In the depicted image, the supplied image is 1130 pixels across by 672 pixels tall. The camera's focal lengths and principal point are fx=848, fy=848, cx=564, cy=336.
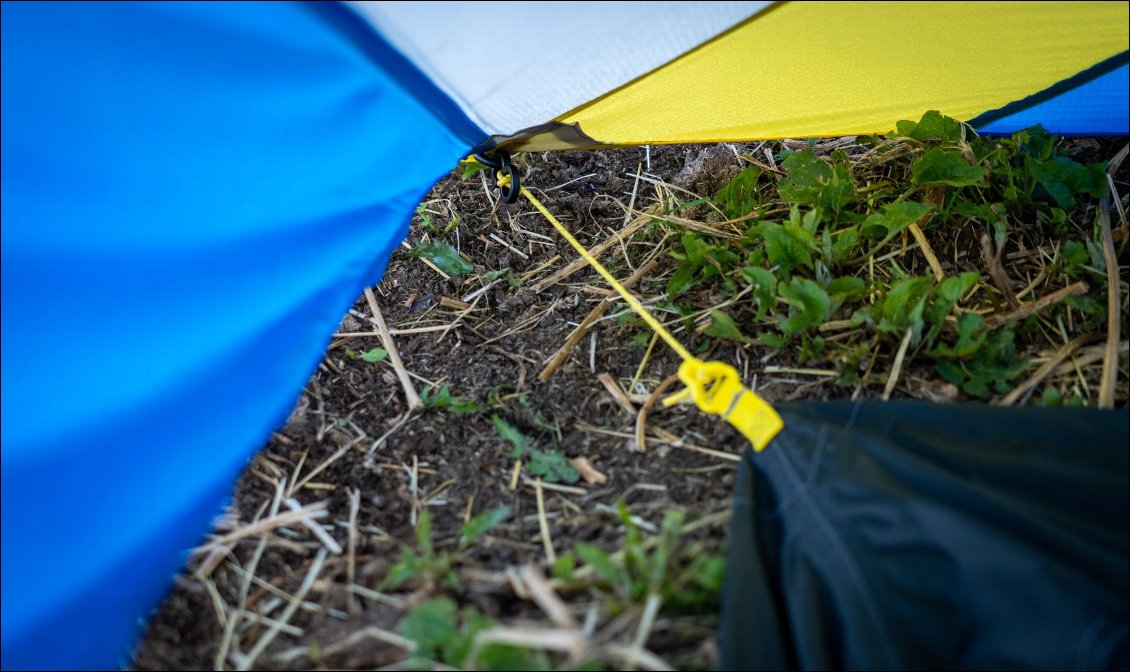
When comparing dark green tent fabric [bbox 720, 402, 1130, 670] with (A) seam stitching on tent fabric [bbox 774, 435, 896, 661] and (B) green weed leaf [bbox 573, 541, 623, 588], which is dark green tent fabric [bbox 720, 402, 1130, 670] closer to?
(A) seam stitching on tent fabric [bbox 774, 435, 896, 661]

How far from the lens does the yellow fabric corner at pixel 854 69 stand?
1230 millimetres

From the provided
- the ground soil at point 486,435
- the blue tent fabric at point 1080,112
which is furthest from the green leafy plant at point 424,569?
the blue tent fabric at point 1080,112

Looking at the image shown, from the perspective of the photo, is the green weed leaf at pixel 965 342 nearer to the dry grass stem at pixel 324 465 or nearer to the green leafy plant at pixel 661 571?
the green leafy plant at pixel 661 571

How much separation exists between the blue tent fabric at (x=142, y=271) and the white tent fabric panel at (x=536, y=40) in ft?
0.25

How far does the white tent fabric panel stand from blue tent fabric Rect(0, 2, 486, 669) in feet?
0.25

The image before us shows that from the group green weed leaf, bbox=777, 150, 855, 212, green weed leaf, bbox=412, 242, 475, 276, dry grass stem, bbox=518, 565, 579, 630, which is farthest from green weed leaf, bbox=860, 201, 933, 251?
dry grass stem, bbox=518, 565, 579, 630

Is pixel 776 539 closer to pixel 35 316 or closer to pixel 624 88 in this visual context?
pixel 624 88

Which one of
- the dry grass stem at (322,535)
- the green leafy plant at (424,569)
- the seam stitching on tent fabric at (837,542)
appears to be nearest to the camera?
the seam stitching on tent fabric at (837,542)

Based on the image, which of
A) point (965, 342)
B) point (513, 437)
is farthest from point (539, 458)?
point (965, 342)

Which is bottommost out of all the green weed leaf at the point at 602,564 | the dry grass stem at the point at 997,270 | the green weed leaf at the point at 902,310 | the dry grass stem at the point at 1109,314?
the dry grass stem at the point at 1109,314

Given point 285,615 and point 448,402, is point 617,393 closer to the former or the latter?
point 448,402

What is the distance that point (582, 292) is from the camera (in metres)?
1.62

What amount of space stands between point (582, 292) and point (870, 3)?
70 cm

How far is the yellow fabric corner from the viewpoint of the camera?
1230 mm
